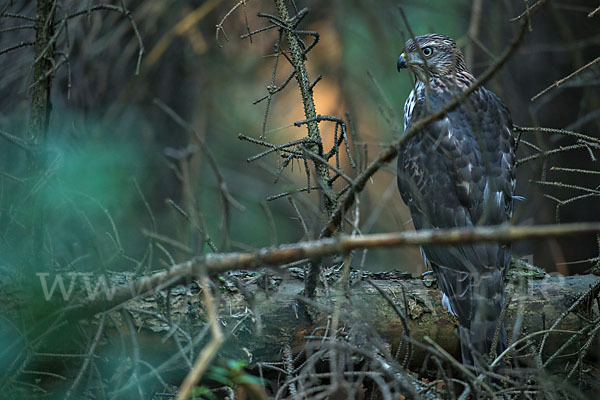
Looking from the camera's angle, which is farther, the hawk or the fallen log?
the hawk

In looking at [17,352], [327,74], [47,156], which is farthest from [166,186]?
[17,352]

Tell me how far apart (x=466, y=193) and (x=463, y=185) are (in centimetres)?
5

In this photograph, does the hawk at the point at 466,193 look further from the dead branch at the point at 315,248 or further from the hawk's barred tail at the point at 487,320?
the dead branch at the point at 315,248

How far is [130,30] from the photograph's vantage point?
15.5ft

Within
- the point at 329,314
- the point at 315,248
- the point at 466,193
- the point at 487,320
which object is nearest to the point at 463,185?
the point at 466,193

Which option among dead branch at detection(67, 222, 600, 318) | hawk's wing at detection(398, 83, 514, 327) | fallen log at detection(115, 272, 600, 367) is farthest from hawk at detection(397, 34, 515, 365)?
dead branch at detection(67, 222, 600, 318)

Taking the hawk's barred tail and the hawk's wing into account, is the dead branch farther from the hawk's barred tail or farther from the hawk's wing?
the hawk's wing

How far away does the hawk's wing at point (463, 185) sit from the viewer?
3162mm

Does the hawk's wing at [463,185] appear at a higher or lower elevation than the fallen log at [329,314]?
higher

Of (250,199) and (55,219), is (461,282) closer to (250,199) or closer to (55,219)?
(55,219)

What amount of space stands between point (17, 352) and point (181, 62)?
380cm

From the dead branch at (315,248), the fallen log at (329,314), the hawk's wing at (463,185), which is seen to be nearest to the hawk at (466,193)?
the hawk's wing at (463,185)

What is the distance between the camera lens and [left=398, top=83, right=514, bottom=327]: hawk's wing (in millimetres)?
3162

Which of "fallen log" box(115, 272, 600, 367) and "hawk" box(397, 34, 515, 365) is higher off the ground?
"hawk" box(397, 34, 515, 365)
